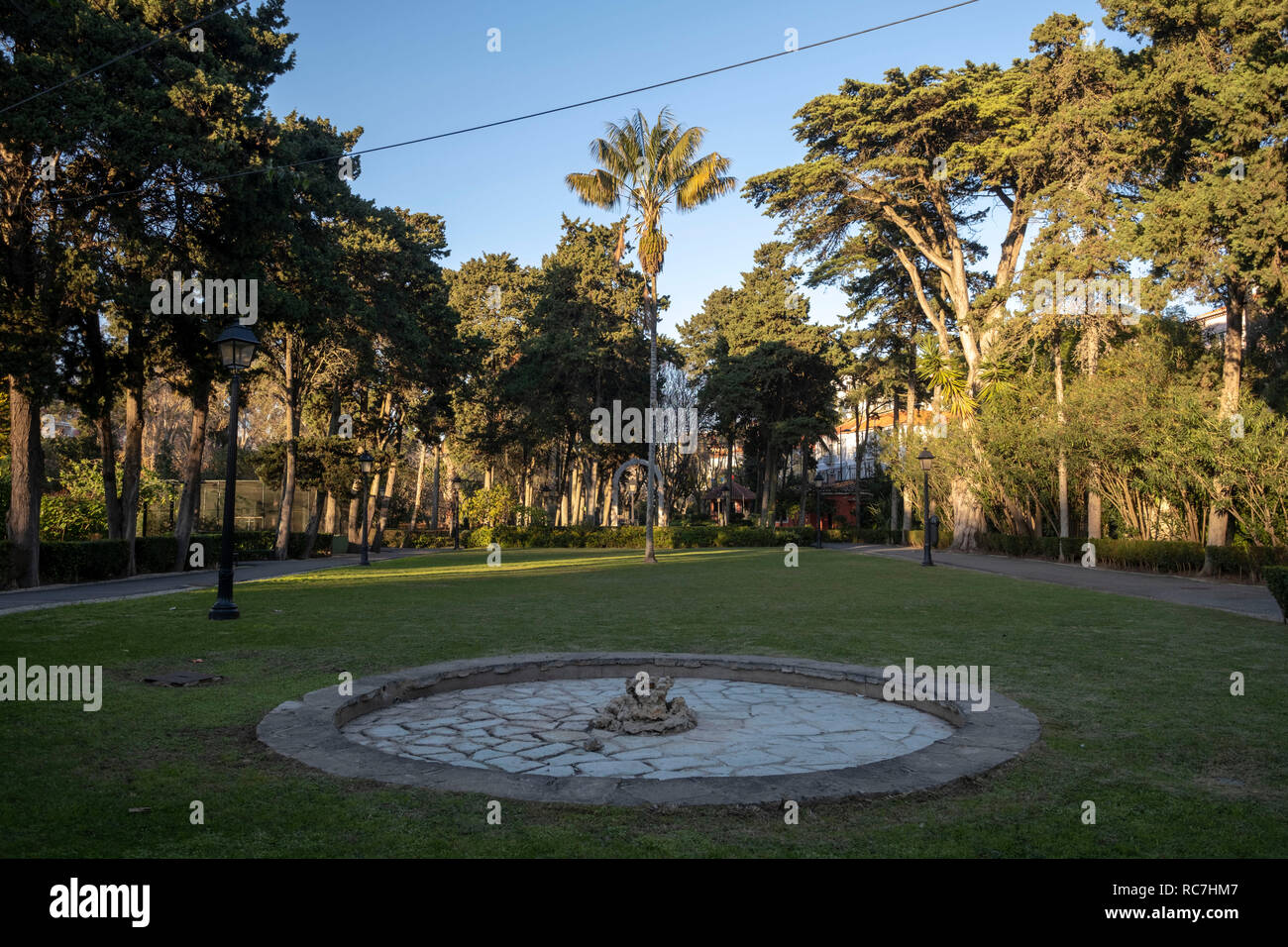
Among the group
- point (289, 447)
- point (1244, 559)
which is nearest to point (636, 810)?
point (1244, 559)

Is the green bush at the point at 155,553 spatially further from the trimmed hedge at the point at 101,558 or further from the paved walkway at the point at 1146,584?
the paved walkway at the point at 1146,584

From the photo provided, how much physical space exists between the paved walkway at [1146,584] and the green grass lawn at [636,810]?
2.16 metres

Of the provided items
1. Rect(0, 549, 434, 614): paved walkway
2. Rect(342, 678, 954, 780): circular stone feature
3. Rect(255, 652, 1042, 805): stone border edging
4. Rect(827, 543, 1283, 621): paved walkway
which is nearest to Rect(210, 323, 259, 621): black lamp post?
Rect(0, 549, 434, 614): paved walkway

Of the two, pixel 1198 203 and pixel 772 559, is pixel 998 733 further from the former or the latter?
pixel 772 559

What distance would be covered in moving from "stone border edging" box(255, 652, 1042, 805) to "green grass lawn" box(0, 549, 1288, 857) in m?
0.10

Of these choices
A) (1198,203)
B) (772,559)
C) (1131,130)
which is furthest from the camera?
(772,559)

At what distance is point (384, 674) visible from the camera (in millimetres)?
6629

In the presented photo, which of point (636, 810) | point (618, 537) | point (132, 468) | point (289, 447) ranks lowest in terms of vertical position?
point (618, 537)

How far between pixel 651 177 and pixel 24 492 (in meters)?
18.7

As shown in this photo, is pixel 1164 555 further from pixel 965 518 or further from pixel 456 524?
pixel 456 524

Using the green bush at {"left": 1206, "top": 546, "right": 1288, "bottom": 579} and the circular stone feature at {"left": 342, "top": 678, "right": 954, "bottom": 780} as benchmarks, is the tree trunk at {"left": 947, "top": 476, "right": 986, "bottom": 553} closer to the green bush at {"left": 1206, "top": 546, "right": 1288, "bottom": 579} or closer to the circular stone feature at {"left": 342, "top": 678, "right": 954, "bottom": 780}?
the green bush at {"left": 1206, "top": 546, "right": 1288, "bottom": 579}

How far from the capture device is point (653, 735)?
5.30 metres
